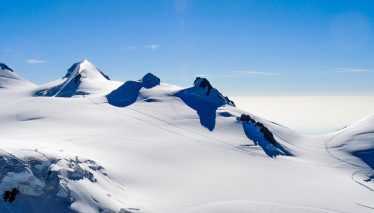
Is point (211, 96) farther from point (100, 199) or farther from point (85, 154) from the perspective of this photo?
point (100, 199)

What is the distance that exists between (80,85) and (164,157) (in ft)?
209

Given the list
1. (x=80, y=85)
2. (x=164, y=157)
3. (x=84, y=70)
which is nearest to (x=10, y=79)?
(x=84, y=70)

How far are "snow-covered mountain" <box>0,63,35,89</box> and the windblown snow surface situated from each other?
8155 millimetres

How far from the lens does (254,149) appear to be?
255 feet

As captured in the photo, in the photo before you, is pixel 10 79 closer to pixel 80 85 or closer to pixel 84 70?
pixel 84 70

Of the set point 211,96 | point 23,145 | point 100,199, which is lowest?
point 100,199

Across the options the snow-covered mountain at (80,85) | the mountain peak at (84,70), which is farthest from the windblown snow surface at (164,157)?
the mountain peak at (84,70)

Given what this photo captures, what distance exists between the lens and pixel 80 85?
118812 millimetres

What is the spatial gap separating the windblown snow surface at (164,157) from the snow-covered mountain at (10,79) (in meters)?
8.15

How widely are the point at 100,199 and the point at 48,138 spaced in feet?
78.8

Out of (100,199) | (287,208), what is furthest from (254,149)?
(100,199)

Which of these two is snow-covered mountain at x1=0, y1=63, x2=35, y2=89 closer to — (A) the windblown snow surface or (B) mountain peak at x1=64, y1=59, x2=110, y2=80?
(A) the windblown snow surface

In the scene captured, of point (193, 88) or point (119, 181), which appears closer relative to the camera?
point (119, 181)

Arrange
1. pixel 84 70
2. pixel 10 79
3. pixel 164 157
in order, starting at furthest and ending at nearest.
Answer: pixel 84 70, pixel 10 79, pixel 164 157
